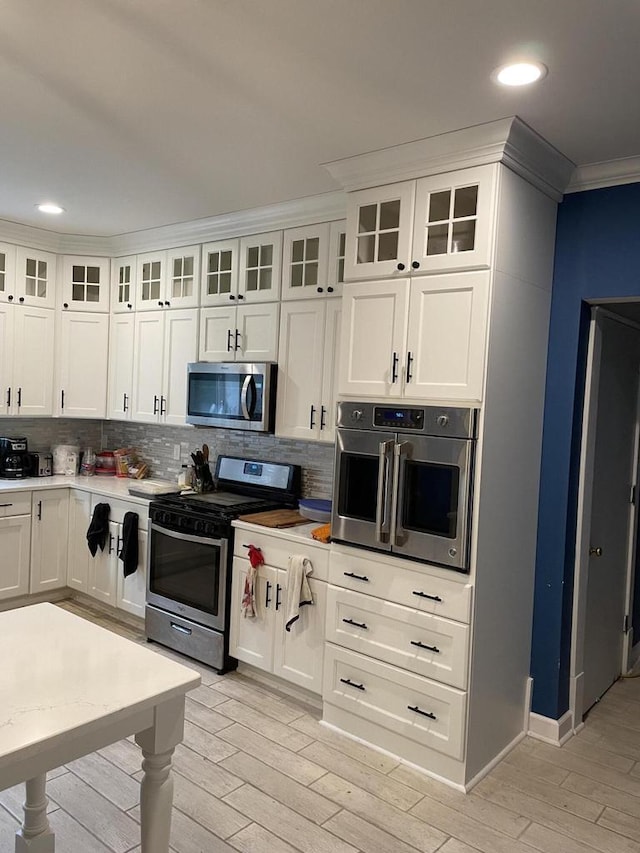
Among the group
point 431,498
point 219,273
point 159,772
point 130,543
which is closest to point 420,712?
point 431,498

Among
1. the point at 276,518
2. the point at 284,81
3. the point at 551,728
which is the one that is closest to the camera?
the point at 284,81

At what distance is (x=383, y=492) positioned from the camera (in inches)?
110

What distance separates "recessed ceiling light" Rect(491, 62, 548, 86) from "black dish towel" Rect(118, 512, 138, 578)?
123 inches

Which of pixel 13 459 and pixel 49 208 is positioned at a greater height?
pixel 49 208

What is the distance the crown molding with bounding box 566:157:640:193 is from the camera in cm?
274

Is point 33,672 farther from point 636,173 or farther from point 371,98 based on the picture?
point 636,173

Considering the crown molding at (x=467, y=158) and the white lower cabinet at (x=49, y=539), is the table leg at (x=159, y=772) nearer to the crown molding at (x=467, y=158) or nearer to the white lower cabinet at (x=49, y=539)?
the crown molding at (x=467, y=158)

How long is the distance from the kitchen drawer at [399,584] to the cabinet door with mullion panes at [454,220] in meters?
1.28

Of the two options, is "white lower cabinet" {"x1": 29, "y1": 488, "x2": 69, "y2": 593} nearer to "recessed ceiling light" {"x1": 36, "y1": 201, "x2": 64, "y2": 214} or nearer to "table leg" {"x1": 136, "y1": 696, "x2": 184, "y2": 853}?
"recessed ceiling light" {"x1": 36, "y1": 201, "x2": 64, "y2": 214}

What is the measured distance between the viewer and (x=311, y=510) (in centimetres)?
360

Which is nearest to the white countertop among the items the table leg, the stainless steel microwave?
the stainless steel microwave

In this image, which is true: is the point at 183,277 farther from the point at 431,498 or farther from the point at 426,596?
the point at 426,596

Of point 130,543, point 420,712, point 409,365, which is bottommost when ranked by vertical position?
point 420,712

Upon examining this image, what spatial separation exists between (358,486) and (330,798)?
1.26m
